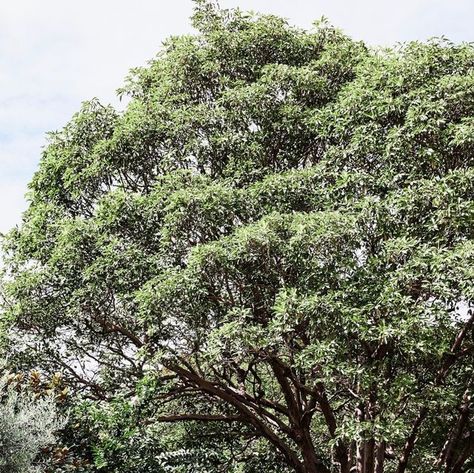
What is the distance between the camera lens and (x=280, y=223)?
33.3ft

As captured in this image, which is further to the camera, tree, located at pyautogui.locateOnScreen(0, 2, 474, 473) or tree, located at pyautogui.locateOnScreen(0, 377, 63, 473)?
tree, located at pyautogui.locateOnScreen(0, 2, 474, 473)

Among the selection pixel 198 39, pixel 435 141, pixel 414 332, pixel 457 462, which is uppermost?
pixel 198 39

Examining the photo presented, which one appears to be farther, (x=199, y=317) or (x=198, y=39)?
(x=198, y=39)

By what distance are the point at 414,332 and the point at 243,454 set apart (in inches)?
259

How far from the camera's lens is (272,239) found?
995 cm

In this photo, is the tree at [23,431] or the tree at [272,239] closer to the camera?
the tree at [23,431]

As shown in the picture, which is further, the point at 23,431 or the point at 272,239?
the point at 272,239

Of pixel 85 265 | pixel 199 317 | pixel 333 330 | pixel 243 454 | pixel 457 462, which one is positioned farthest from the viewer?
pixel 243 454

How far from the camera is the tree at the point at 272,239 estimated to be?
32.1 feet

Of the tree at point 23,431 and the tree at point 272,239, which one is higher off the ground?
the tree at point 272,239

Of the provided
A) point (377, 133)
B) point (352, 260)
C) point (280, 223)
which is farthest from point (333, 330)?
point (377, 133)

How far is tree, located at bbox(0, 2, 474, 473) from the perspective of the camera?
978 centimetres

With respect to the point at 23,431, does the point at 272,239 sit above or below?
above

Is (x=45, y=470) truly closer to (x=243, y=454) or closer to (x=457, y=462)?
(x=243, y=454)
